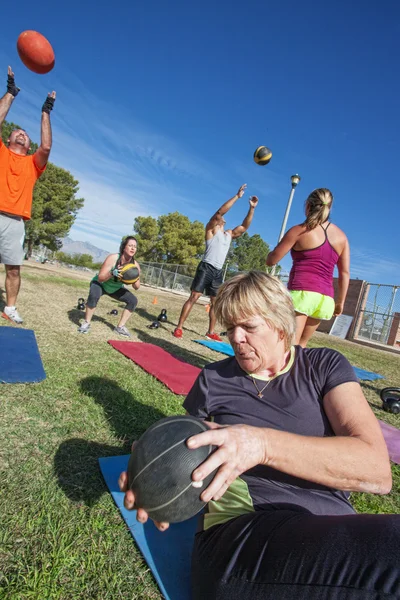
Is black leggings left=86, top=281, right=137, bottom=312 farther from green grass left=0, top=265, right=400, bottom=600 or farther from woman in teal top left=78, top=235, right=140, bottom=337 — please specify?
green grass left=0, top=265, right=400, bottom=600

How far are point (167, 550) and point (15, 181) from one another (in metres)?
5.25

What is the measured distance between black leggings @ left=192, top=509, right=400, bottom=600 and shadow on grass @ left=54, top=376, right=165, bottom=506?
3.24 feet

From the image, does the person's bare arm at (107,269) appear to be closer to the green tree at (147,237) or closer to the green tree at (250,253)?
the green tree at (147,237)

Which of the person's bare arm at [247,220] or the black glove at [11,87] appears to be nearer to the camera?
the black glove at [11,87]

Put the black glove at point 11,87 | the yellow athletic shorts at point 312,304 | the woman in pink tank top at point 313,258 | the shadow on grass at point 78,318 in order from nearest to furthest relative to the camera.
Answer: the woman in pink tank top at point 313,258 < the yellow athletic shorts at point 312,304 < the black glove at point 11,87 < the shadow on grass at point 78,318

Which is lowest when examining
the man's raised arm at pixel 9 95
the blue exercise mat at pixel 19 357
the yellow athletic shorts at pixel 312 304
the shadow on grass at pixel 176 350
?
the blue exercise mat at pixel 19 357

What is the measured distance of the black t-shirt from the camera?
1.51 meters

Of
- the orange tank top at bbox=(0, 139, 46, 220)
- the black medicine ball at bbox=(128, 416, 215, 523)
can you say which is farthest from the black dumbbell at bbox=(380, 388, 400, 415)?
the orange tank top at bbox=(0, 139, 46, 220)

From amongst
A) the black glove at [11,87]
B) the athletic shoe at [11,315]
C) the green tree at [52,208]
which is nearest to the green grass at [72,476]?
the athletic shoe at [11,315]

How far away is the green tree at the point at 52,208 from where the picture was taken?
119 feet

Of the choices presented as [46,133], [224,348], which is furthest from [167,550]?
[46,133]

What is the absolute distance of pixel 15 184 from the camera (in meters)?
5.15

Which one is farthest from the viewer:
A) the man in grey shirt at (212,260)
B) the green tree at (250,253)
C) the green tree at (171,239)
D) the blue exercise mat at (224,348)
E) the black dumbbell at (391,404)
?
the green tree at (250,253)

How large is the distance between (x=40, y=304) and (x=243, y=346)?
21.1 feet
